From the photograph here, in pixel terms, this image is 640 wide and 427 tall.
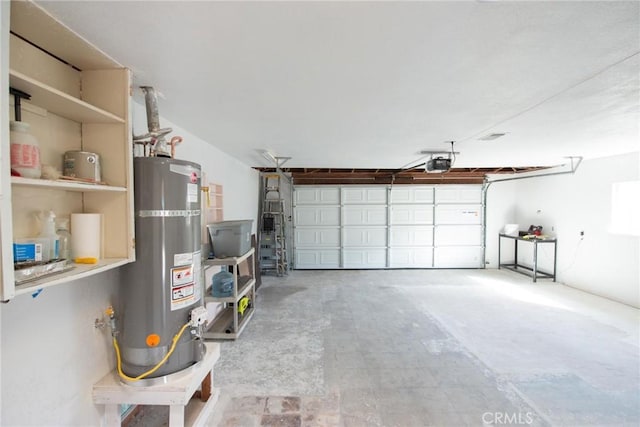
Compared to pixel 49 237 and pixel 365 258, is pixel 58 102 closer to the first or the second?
pixel 49 237

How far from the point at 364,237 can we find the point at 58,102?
19.9 ft

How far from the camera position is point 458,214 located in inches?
260

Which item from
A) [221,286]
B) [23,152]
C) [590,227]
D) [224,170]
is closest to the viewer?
[23,152]

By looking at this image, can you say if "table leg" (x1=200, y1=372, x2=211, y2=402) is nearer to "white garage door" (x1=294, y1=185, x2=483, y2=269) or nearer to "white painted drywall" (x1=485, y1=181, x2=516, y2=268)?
"white garage door" (x1=294, y1=185, x2=483, y2=269)

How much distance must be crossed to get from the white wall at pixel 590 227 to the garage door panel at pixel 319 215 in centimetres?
454

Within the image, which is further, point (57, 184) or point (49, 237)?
point (49, 237)

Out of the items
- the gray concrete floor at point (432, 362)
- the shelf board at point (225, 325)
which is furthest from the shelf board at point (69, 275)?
the shelf board at point (225, 325)

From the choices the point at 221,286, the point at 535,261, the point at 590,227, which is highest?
the point at 590,227

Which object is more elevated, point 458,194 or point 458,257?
point 458,194

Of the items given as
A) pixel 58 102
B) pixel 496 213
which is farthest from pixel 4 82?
pixel 496 213

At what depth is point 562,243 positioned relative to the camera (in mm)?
5281

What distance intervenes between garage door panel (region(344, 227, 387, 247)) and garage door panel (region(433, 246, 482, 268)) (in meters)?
1.41

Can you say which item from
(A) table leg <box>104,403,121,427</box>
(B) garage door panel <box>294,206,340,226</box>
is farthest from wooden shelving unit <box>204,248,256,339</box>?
(B) garage door panel <box>294,206,340,226</box>

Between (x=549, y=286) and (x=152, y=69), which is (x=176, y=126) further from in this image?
(x=549, y=286)
